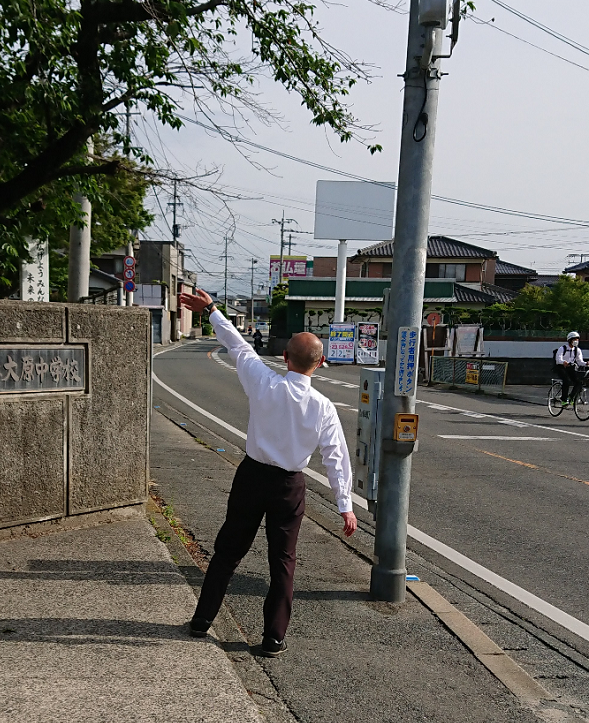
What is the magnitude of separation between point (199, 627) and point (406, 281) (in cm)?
238

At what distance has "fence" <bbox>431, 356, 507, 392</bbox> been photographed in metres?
22.0

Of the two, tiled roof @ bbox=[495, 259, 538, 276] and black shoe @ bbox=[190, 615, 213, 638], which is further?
tiled roof @ bbox=[495, 259, 538, 276]

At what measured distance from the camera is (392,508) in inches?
177

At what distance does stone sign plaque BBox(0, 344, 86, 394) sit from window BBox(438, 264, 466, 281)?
167 ft

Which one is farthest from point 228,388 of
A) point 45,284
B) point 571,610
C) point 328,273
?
point 328,273

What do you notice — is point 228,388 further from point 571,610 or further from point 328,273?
point 328,273

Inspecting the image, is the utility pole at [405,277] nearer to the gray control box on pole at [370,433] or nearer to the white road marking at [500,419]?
the gray control box on pole at [370,433]

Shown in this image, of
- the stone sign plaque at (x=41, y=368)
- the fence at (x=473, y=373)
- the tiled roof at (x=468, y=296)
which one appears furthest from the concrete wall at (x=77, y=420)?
the tiled roof at (x=468, y=296)

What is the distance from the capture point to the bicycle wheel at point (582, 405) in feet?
51.7

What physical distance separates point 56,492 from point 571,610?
382 cm

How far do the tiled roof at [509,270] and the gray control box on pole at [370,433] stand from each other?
63006mm

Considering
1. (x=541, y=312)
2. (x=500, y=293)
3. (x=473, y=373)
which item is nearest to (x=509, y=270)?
(x=500, y=293)

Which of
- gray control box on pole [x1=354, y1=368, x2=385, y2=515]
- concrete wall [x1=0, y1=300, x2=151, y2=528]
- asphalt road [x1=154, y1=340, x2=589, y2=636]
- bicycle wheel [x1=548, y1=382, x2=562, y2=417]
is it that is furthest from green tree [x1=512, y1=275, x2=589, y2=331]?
gray control box on pole [x1=354, y1=368, x2=385, y2=515]

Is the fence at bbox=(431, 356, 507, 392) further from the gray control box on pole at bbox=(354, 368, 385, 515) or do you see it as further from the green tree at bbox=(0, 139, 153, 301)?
the gray control box on pole at bbox=(354, 368, 385, 515)
